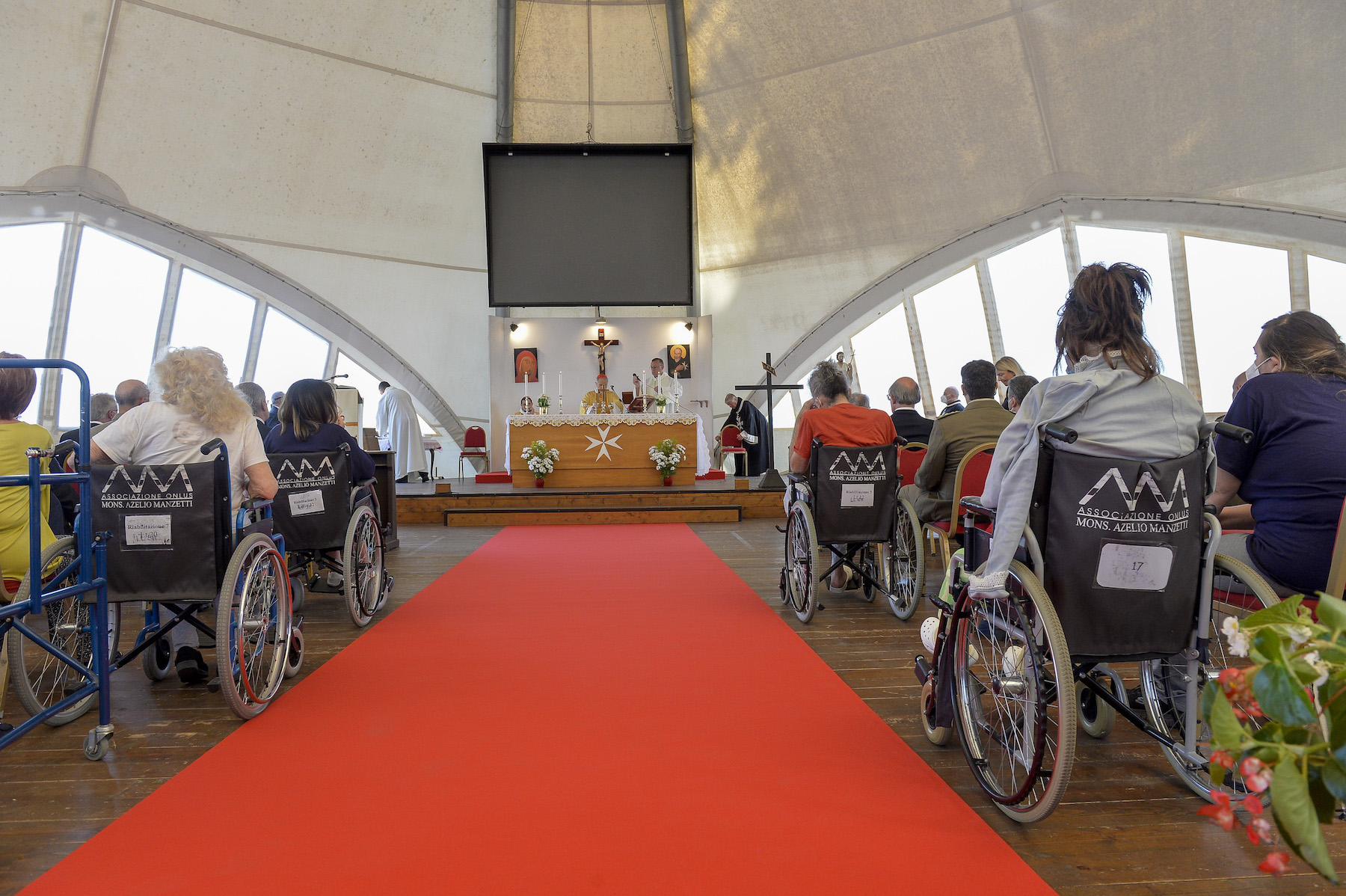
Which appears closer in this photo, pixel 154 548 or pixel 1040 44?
pixel 154 548

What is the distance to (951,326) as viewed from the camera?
1209 centimetres

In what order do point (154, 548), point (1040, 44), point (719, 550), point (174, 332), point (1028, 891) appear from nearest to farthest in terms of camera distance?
point (1028, 891), point (154, 548), point (719, 550), point (1040, 44), point (174, 332)

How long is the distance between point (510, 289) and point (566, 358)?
1343mm

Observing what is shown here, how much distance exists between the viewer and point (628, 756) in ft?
7.14

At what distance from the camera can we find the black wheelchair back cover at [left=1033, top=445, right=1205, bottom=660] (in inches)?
69.4

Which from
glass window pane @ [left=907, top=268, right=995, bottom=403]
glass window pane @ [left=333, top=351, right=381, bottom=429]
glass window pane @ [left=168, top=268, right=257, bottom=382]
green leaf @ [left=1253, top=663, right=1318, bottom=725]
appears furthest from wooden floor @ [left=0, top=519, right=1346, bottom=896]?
glass window pane @ [left=333, top=351, right=381, bottom=429]

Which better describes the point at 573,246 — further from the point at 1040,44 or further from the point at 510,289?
the point at 1040,44

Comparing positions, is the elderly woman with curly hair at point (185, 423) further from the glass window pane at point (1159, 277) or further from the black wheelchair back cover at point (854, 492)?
the glass window pane at point (1159, 277)

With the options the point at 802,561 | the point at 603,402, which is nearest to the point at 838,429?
the point at 802,561

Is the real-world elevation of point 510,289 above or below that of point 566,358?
above

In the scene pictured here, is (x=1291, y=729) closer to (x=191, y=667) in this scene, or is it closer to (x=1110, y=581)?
(x=1110, y=581)

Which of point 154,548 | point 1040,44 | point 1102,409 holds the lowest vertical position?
point 154,548

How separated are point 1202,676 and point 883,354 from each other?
1170 centimetres

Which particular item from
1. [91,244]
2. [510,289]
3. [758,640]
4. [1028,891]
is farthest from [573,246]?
[1028,891]
